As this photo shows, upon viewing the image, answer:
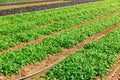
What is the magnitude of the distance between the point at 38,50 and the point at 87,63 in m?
3.77

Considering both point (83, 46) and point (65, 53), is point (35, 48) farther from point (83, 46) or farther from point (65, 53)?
point (83, 46)

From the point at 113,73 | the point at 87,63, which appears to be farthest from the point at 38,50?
the point at 113,73

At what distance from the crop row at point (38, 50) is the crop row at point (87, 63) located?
1.61m

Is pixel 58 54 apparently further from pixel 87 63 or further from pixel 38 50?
pixel 87 63

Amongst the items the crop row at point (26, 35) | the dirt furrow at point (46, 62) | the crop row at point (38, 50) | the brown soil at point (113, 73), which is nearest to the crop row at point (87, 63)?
the brown soil at point (113, 73)

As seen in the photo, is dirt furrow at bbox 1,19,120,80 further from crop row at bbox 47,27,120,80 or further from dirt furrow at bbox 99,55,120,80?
dirt furrow at bbox 99,55,120,80

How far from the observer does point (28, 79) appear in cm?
1416

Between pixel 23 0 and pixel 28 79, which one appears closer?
pixel 28 79

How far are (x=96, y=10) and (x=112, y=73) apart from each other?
25629 millimetres

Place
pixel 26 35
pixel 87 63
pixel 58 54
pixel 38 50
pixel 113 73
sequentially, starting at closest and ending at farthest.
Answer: pixel 113 73 < pixel 87 63 < pixel 38 50 < pixel 58 54 < pixel 26 35

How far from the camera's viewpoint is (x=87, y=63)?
15.6 m

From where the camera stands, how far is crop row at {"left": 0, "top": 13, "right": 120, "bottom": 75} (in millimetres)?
14969

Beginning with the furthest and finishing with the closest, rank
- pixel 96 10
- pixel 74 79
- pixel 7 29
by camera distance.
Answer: pixel 96 10, pixel 7 29, pixel 74 79

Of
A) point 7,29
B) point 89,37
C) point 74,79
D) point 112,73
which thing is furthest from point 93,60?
point 7,29
